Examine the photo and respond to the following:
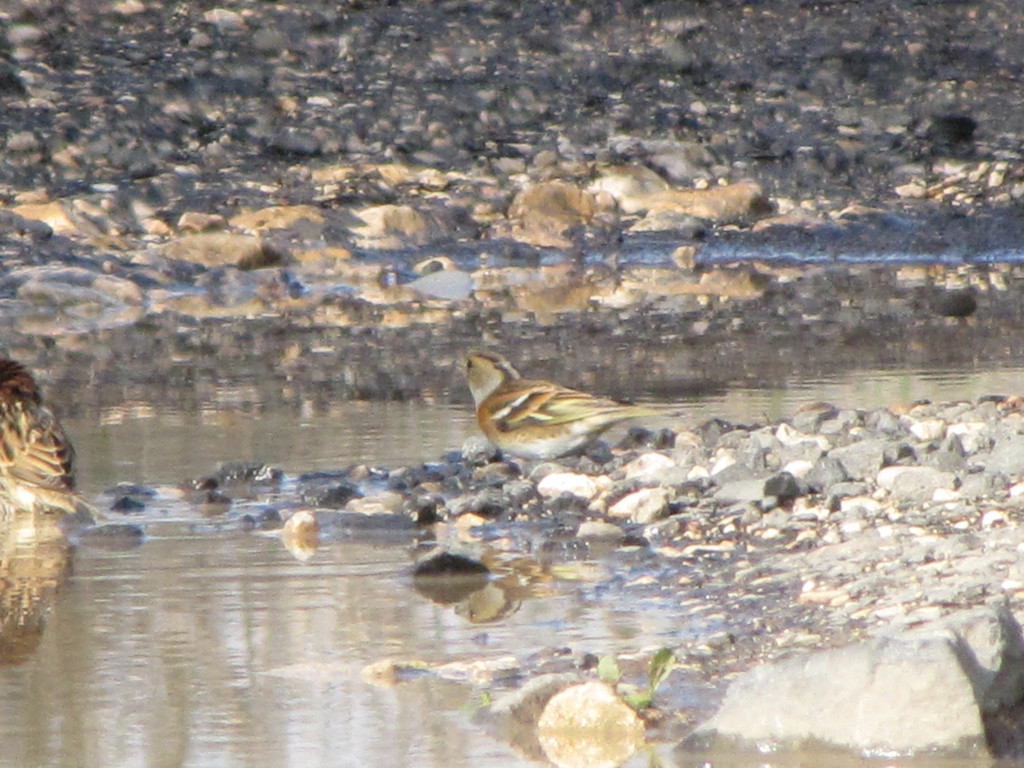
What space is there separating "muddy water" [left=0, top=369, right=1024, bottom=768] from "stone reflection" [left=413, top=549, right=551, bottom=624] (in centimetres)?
2

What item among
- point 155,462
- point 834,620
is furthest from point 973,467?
point 155,462

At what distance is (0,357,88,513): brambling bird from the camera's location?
7.37 metres

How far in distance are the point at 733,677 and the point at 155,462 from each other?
4178 mm

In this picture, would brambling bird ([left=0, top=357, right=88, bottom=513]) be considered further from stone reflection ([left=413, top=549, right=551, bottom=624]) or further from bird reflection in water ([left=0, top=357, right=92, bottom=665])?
stone reflection ([left=413, top=549, right=551, bottom=624])

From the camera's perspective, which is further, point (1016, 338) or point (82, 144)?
point (82, 144)

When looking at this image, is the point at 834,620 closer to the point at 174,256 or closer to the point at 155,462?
the point at 155,462

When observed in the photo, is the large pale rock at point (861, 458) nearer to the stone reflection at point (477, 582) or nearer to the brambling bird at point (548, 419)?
the brambling bird at point (548, 419)

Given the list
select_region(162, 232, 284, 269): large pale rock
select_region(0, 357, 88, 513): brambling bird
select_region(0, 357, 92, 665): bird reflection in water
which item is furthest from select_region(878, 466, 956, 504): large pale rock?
select_region(162, 232, 284, 269): large pale rock

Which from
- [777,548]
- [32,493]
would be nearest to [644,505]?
[777,548]

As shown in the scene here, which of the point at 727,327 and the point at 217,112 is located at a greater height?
the point at 217,112

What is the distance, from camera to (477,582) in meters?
6.27

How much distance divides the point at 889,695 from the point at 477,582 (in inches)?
89.8

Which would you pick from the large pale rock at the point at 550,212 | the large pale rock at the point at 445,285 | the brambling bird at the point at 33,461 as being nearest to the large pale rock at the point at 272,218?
the large pale rock at the point at 445,285

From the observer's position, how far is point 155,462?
8.51 meters
